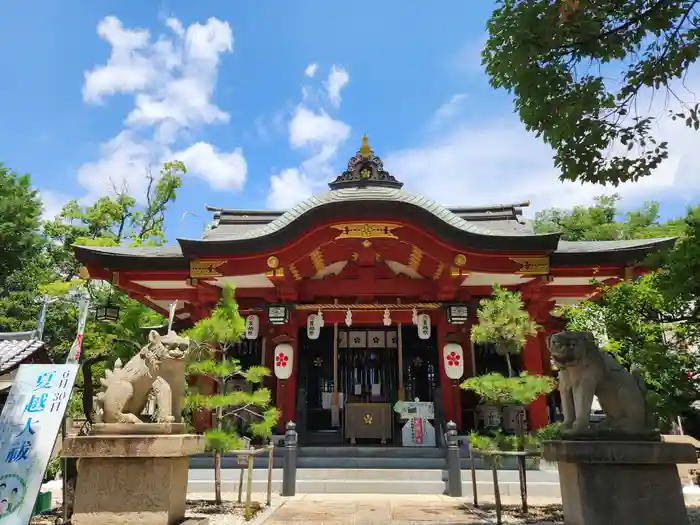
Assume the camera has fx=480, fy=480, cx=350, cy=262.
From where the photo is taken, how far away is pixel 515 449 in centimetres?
705

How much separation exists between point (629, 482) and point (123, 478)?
4.48 metres

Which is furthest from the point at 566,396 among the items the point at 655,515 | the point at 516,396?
the point at 516,396

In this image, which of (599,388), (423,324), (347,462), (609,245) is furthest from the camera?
(423,324)

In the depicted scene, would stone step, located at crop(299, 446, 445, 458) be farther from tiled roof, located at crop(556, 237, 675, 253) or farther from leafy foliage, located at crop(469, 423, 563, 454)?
tiled roof, located at crop(556, 237, 675, 253)

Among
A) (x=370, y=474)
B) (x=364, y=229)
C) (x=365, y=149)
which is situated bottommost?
(x=370, y=474)

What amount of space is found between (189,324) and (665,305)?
41.0ft

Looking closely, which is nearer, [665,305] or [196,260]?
[665,305]

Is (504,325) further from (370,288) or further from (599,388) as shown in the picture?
(370,288)

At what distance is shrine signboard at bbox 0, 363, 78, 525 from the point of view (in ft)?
15.2

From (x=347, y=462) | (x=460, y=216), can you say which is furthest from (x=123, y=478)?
(x=460, y=216)

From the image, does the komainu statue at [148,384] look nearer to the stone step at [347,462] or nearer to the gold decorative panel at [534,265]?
the stone step at [347,462]

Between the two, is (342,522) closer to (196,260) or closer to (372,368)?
(196,260)

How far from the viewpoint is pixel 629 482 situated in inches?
164

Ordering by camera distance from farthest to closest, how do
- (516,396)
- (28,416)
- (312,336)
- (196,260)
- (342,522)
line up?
(312,336) → (196,260) → (516,396) → (342,522) → (28,416)
